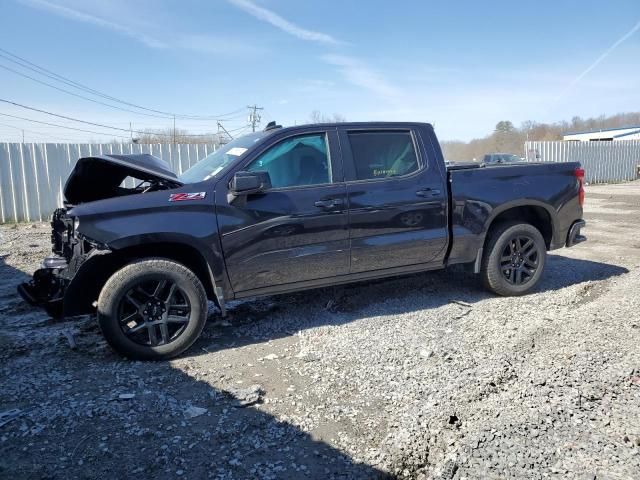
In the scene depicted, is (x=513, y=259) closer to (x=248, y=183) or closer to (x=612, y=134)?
(x=248, y=183)

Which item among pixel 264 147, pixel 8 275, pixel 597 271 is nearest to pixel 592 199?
pixel 597 271

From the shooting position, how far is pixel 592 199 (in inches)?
674

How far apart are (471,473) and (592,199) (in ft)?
57.6

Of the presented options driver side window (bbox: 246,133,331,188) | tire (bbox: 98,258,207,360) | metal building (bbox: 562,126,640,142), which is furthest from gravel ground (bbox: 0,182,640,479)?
metal building (bbox: 562,126,640,142)

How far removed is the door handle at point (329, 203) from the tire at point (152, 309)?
4.16 ft

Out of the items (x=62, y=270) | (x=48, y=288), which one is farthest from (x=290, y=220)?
(x=48, y=288)

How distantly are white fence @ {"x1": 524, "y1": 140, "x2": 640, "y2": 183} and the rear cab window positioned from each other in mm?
21066

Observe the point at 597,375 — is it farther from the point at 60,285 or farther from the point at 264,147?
the point at 60,285

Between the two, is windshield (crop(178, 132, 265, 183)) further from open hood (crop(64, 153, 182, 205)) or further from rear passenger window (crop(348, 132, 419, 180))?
rear passenger window (crop(348, 132, 419, 180))

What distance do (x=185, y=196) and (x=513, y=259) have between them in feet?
12.0

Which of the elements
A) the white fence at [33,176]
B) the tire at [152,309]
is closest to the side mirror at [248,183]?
the tire at [152,309]

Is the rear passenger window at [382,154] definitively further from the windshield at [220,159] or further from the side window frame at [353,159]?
the windshield at [220,159]

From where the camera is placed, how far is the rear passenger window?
4.60 metres

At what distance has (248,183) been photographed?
3.89 metres
